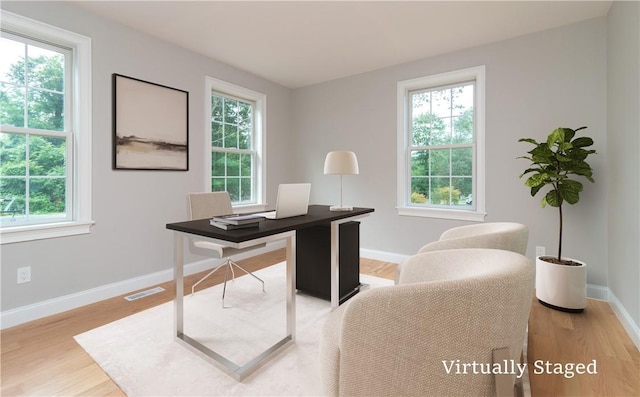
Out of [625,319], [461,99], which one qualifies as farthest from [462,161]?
[625,319]

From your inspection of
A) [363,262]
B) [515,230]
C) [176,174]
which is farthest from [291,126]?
[515,230]

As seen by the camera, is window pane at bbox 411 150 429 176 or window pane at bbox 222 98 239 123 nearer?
window pane at bbox 411 150 429 176

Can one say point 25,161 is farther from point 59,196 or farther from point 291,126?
point 291,126

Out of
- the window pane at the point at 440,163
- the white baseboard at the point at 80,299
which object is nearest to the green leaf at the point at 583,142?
the window pane at the point at 440,163

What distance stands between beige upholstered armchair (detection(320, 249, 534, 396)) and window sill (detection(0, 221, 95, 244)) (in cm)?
267

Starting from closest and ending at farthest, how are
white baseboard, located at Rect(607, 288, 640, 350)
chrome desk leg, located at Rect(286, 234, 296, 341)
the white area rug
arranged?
1. the white area rug
2. chrome desk leg, located at Rect(286, 234, 296, 341)
3. white baseboard, located at Rect(607, 288, 640, 350)

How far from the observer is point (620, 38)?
239 centimetres

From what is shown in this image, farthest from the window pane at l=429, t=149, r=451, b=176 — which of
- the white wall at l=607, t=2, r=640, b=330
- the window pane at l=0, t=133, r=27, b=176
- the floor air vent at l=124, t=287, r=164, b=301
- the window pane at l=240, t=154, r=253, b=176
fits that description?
the window pane at l=0, t=133, r=27, b=176

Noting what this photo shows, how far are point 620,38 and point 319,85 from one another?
10.8ft

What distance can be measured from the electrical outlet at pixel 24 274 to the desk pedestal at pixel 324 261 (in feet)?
6.99

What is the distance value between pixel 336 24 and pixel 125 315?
3143mm

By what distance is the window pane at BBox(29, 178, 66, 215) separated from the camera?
244 cm

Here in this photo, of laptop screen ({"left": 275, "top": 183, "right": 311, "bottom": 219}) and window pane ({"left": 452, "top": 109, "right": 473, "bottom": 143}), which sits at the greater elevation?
window pane ({"left": 452, "top": 109, "right": 473, "bottom": 143})

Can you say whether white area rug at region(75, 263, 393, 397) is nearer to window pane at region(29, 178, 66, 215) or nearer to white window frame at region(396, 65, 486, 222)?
window pane at region(29, 178, 66, 215)
